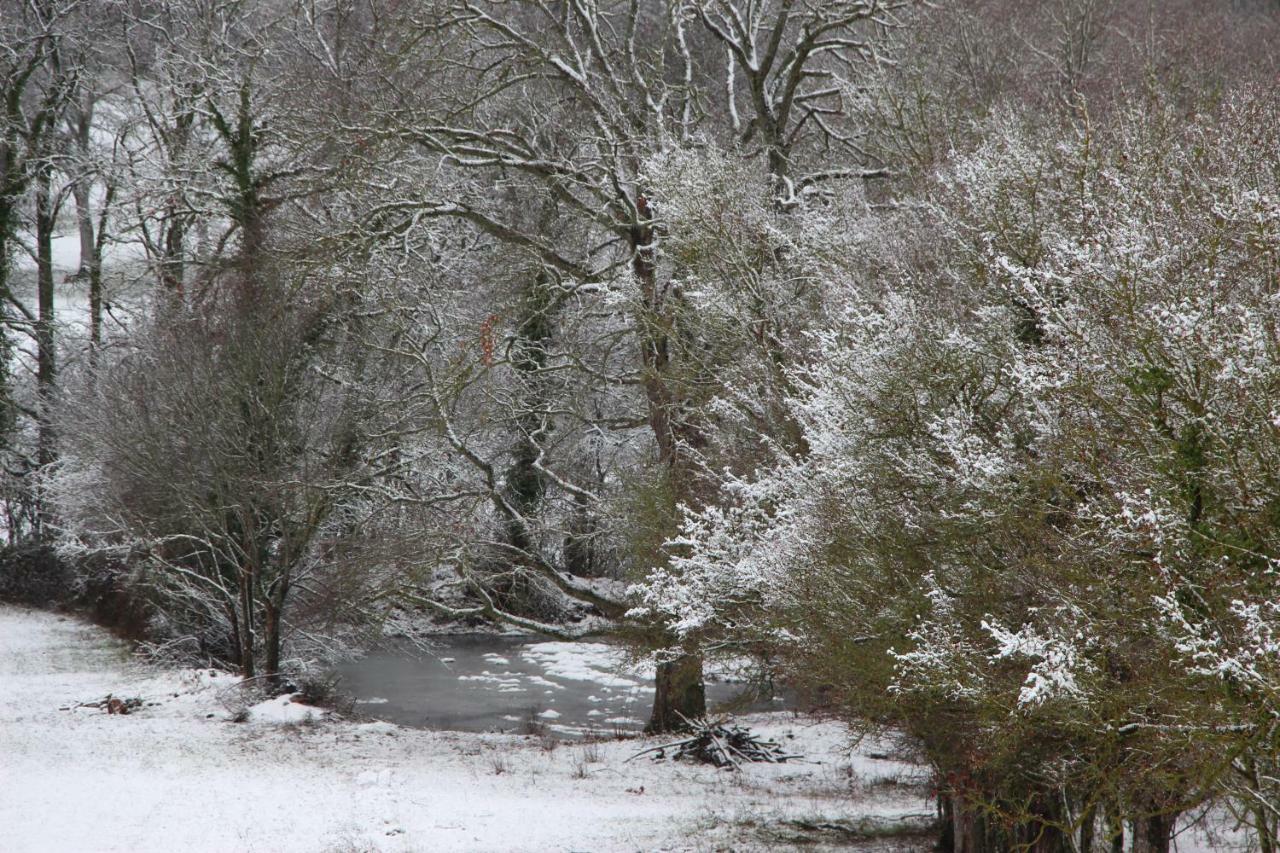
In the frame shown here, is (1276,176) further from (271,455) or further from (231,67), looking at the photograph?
(231,67)

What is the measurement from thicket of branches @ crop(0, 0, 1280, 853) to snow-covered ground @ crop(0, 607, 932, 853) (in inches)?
59.2

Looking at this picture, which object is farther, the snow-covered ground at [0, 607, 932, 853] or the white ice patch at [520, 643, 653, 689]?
the white ice patch at [520, 643, 653, 689]

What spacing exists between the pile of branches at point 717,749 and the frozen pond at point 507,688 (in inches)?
48.5

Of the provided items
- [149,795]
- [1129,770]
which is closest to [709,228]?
[1129,770]

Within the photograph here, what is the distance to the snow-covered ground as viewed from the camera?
9.37m

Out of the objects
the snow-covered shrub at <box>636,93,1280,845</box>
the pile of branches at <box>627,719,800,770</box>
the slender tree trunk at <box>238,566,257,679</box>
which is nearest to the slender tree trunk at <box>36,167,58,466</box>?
the slender tree trunk at <box>238,566,257,679</box>

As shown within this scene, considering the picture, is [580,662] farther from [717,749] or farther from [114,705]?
[114,705]

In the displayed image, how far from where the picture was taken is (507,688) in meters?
19.1

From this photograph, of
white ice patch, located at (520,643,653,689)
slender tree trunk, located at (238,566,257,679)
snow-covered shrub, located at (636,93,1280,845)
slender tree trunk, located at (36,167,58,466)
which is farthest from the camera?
slender tree trunk, located at (36,167,58,466)

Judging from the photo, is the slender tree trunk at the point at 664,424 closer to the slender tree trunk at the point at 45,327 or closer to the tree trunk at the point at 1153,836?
the tree trunk at the point at 1153,836

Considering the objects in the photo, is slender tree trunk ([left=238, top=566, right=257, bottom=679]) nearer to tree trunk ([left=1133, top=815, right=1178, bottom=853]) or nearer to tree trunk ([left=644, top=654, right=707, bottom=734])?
tree trunk ([left=644, top=654, right=707, bottom=734])

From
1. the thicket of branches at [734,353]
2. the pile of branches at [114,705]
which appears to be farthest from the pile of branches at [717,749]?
the pile of branches at [114,705]

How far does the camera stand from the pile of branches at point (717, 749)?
13.2 m

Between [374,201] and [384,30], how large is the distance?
2016mm
